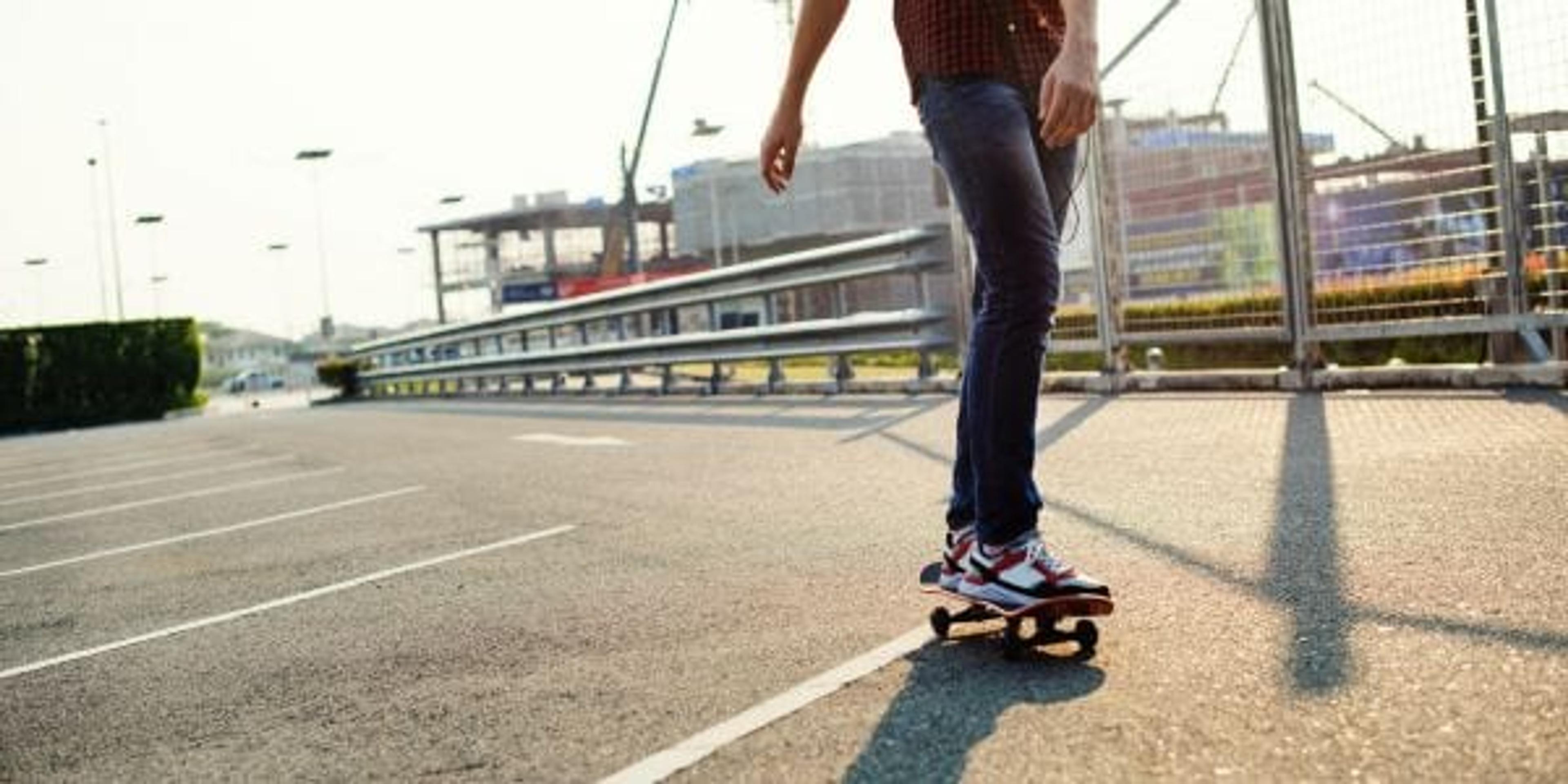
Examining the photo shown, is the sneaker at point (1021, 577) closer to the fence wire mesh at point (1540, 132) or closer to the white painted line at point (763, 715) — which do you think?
the white painted line at point (763, 715)

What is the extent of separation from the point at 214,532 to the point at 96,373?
126ft

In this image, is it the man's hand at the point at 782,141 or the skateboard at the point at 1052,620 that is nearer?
the skateboard at the point at 1052,620

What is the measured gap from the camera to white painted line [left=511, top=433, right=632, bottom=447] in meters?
8.11

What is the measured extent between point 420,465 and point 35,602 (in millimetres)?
3702

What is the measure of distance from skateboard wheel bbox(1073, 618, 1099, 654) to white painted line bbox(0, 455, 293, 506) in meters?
8.07

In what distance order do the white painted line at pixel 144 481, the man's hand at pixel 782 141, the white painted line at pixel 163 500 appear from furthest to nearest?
the white painted line at pixel 144 481, the white painted line at pixel 163 500, the man's hand at pixel 782 141

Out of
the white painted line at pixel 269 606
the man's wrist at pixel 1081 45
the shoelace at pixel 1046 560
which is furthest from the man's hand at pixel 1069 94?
the white painted line at pixel 269 606

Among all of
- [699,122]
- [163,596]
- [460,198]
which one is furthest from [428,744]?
[460,198]

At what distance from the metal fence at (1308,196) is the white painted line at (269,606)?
3139mm

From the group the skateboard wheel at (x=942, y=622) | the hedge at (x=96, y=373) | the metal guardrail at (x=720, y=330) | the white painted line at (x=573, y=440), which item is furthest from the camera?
the hedge at (x=96, y=373)

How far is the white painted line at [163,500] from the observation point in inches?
280

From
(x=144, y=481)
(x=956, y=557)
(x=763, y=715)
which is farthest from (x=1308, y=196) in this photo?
(x=144, y=481)

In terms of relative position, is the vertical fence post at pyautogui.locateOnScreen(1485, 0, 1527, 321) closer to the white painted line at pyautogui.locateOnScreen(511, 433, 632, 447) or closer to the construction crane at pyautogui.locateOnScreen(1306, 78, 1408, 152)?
the construction crane at pyautogui.locateOnScreen(1306, 78, 1408, 152)

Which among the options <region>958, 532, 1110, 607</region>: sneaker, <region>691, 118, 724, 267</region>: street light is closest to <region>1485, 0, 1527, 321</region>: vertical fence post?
<region>958, 532, 1110, 607</region>: sneaker
